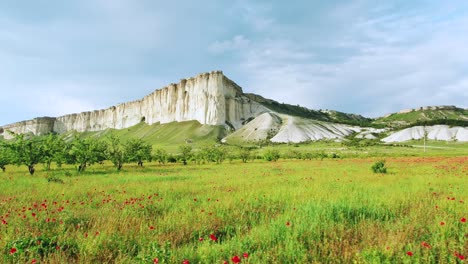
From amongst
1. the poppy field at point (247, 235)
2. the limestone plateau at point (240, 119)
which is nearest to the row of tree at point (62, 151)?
the poppy field at point (247, 235)

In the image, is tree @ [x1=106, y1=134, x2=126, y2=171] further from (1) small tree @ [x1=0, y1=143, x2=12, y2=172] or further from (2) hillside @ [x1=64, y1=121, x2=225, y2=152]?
(2) hillside @ [x1=64, y1=121, x2=225, y2=152]

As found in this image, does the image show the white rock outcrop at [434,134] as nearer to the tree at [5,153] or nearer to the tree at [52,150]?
the tree at [52,150]

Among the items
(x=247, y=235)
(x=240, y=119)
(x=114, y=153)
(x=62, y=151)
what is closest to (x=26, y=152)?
(x=62, y=151)

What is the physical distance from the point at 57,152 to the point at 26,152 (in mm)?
3831

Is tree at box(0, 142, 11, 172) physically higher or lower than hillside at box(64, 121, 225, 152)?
lower

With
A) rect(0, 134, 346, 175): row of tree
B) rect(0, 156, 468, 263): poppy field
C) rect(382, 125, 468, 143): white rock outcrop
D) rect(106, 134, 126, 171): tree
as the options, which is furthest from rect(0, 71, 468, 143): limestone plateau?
rect(0, 156, 468, 263): poppy field

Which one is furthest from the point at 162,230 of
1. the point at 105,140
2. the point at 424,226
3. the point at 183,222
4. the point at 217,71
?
the point at 217,71

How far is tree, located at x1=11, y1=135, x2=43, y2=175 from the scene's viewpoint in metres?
29.9

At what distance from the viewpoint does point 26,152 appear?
→ 99.2 feet

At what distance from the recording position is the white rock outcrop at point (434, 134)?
439ft

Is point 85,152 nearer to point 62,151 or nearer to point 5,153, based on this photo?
point 62,151

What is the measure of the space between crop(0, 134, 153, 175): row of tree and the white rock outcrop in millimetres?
141209

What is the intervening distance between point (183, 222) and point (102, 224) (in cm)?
191

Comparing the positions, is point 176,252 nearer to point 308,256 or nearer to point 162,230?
point 162,230
